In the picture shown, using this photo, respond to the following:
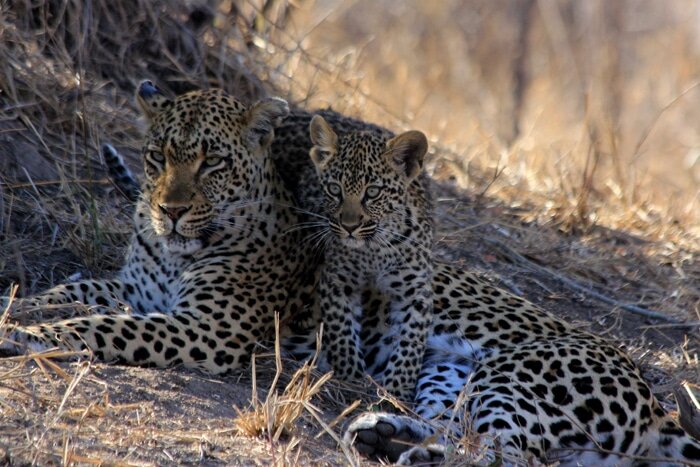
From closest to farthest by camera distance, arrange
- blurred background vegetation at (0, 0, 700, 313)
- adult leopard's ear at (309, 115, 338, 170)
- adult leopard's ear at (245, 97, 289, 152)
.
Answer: adult leopard's ear at (309, 115, 338, 170) → adult leopard's ear at (245, 97, 289, 152) → blurred background vegetation at (0, 0, 700, 313)

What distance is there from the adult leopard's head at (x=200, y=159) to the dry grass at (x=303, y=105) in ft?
3.06

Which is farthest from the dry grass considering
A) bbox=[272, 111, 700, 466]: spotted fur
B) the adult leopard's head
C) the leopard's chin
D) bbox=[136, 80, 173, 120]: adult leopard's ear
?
bbox=[136, 80, 173, 120]: adult leopard's ear

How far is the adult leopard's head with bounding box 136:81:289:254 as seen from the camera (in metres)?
7.15

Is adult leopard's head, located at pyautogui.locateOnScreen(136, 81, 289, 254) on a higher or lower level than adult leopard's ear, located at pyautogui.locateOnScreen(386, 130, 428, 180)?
lower

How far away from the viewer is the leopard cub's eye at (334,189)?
705 centimetres

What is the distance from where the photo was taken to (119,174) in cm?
866

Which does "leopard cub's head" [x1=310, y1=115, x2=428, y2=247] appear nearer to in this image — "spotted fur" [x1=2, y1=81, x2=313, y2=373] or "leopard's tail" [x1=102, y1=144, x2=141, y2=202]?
"spotted fur" [x1=2, y1=81, x2=313, y2=373]

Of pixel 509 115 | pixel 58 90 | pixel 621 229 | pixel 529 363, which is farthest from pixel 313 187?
pixel 509 115

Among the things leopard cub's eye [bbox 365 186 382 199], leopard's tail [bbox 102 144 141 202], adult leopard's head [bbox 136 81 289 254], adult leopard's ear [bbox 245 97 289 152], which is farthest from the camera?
leopard's tail [bbox 102 144 141 202]

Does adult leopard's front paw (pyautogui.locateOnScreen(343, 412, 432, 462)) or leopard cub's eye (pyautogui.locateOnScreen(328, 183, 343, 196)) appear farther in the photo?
leopard cub's eye (pyautogui.locateOnScreen(328, 183, 343, 196))

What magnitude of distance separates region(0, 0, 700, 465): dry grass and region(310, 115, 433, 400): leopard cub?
0.32 m

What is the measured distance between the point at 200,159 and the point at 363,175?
1035 millimetres

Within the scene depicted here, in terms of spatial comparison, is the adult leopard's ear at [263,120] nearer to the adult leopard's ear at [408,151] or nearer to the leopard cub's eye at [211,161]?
the leopard cub's eye at [211,161]

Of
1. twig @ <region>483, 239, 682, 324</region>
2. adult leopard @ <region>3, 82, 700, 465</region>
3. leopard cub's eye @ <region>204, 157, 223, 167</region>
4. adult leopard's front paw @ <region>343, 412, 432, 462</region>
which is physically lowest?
adult leopard's front paw @ <region>343, 412, 432, 462</region>
